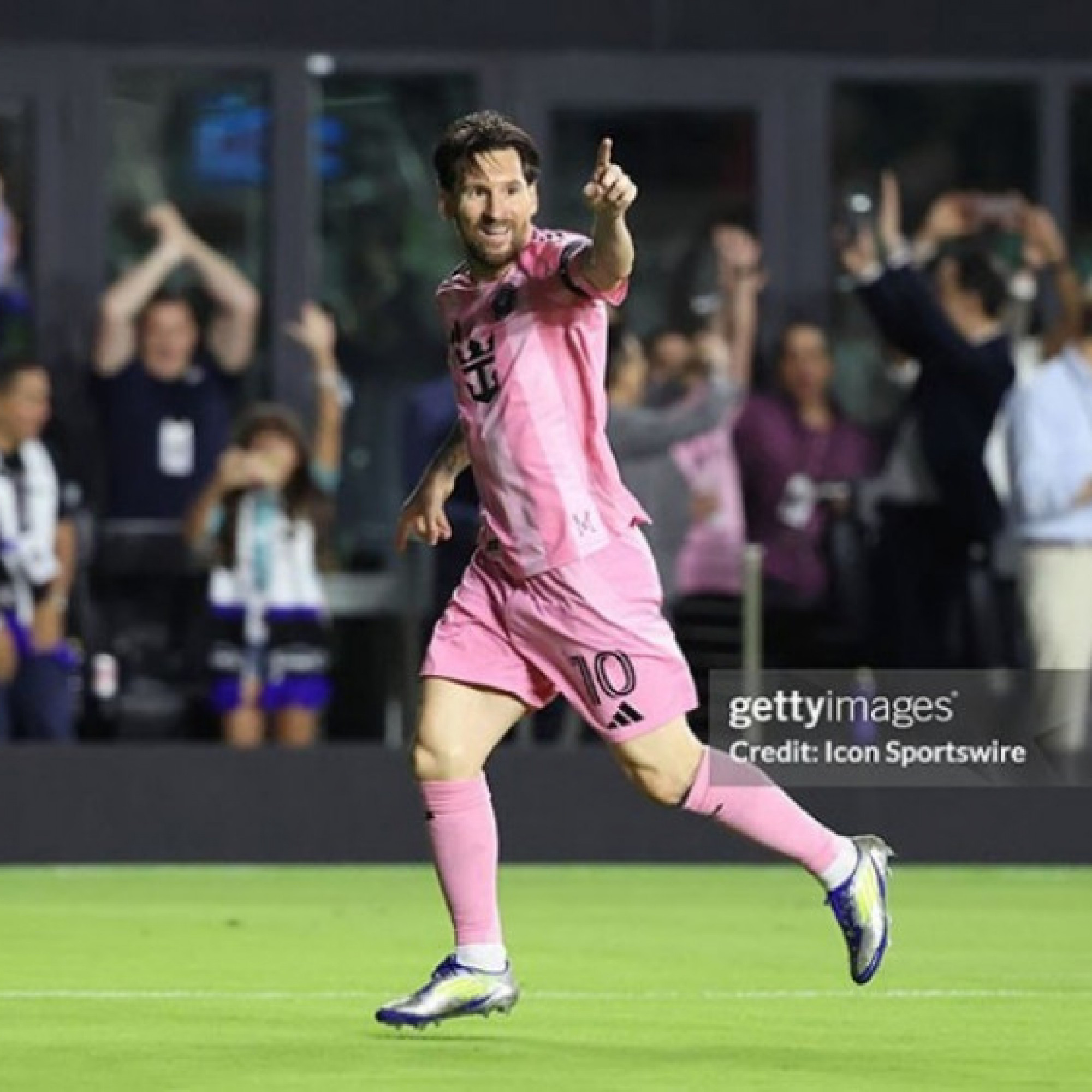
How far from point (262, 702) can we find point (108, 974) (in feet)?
14.2

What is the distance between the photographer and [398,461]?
14.3 m

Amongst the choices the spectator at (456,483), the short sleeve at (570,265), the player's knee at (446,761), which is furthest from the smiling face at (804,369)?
the player's knee at (446,761)

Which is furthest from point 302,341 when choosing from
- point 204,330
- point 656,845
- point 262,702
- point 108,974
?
point 108,974

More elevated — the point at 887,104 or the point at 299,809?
the point at 887,104

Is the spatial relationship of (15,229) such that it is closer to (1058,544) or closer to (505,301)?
(1058,544)

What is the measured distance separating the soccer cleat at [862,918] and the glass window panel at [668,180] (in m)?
6.44

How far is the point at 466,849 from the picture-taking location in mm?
7918

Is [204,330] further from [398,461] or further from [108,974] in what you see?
[108,974]

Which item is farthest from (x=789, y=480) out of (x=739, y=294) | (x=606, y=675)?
(x=606, y=675)

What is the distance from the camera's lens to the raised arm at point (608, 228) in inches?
291

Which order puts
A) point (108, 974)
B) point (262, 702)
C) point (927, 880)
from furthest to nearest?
point (262, 702)
point (927, 880)
point (108, 974)

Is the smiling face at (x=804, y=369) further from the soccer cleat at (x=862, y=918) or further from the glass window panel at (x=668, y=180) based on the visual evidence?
the soccer cleat at (x=862, y=918)

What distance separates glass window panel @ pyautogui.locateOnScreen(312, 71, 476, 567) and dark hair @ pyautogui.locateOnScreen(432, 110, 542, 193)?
6.45 meters

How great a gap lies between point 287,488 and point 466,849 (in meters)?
5.92
